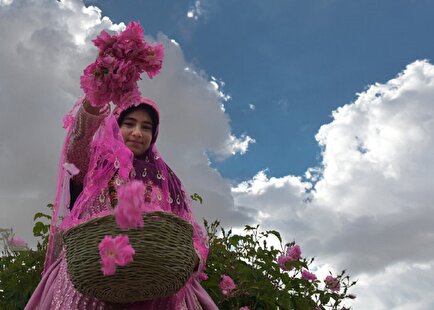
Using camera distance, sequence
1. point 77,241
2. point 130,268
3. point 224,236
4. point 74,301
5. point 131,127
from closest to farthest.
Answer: point 130,268
point 77,241
point 74,301
point 131,127
point 224,236

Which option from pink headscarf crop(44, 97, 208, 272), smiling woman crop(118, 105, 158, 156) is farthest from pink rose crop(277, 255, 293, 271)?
smiling woman crop(118, 105, 158, 156)

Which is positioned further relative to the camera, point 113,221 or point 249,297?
point 249,297

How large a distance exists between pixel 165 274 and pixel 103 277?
21 cm

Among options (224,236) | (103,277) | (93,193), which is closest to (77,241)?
(103,277)

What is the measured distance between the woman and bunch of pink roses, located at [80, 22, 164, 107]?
1.18ft

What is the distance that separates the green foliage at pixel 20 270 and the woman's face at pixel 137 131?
1.30 meters

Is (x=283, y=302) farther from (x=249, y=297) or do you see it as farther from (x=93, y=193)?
(x=93, y=193)

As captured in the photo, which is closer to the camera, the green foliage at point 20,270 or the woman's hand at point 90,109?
the woman's hand at point 90,109

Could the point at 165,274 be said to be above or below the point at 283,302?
below

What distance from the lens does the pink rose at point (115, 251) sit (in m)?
1.70

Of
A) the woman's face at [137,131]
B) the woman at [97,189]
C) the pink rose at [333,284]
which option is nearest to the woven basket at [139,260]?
the woman at [97,189]

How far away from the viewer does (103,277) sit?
196 centimetres

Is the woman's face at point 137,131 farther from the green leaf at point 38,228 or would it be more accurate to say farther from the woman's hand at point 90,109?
the green leaf at point 38,228

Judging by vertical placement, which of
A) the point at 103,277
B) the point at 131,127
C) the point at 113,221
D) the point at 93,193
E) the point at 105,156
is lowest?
the point at 103,277
